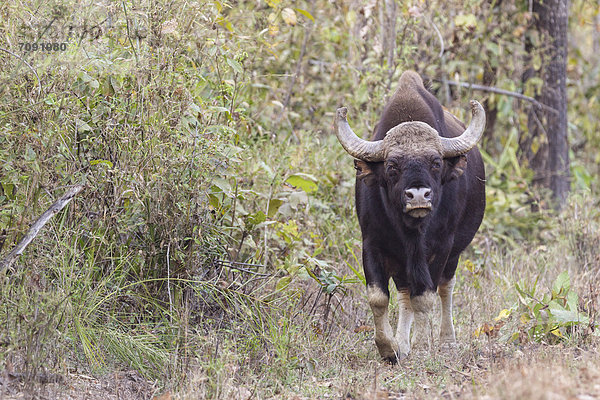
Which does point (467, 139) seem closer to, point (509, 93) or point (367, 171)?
point (367, 171)

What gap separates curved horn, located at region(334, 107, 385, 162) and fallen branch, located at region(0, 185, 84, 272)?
2.13 meters

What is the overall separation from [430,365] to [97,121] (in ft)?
9.58

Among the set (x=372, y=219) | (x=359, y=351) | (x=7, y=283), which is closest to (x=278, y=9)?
(x=372, y=219)

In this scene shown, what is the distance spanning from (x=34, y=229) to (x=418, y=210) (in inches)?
101

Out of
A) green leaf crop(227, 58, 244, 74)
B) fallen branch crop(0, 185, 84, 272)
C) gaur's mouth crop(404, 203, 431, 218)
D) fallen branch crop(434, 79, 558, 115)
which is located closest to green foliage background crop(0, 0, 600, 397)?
green leaf crop(227, 58, 244, 74)

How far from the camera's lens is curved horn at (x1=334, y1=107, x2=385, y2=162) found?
243 inches

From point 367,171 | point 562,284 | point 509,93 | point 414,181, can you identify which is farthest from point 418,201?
point 509,93

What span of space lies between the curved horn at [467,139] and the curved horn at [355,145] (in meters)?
0.49

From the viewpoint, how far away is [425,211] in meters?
5.70

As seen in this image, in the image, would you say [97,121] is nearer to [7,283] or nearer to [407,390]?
[7,283]

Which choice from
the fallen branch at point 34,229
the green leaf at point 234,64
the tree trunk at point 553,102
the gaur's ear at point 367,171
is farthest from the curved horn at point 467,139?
the tree trunk at point 553,102

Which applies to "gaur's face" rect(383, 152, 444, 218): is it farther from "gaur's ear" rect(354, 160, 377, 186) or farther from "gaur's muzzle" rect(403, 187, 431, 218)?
"gaur's ear" rect(354, 160, 377, 186)

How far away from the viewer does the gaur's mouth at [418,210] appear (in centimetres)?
563

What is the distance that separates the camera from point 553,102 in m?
11.8
